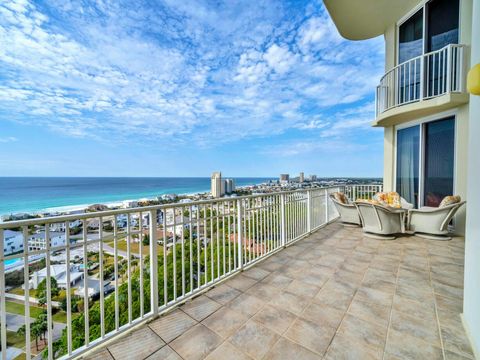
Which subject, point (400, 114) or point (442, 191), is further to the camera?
point (400, 114)

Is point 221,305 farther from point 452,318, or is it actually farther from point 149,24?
point 149,24

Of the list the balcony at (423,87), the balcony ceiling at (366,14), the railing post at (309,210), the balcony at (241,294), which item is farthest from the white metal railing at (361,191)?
the balcony ceiling at (366,14)

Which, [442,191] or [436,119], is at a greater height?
[436,119]

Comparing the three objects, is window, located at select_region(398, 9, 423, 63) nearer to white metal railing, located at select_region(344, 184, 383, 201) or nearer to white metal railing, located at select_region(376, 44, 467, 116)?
white metal railing, located at select_region(376, 44, 467, 116)

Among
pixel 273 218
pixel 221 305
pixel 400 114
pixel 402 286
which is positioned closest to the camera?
pixel 221 305

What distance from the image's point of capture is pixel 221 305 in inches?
84.9

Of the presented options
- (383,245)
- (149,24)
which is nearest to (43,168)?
(149,24)

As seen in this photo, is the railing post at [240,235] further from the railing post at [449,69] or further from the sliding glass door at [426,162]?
the railing post at [449,69]

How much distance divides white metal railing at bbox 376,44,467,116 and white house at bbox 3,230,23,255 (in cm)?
728

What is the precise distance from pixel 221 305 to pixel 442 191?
605 centimetres

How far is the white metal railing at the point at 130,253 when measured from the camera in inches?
53.6

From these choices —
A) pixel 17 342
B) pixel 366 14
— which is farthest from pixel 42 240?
pixel 366 14

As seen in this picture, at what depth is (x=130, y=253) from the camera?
6.06ft

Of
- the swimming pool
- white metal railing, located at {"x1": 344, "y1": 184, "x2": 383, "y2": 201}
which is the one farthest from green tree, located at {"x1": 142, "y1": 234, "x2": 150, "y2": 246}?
white metal railing, located at {"x1": 344, "y1": 184, "x2": 383, "y2": 201}
